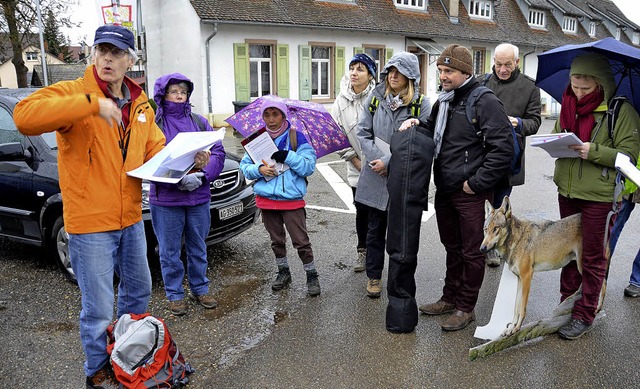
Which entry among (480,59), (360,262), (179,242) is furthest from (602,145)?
(480,59)

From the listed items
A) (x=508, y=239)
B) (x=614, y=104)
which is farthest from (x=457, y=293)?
(x=614, y=104)

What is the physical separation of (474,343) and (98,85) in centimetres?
296

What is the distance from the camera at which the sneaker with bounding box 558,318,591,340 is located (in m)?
3.70

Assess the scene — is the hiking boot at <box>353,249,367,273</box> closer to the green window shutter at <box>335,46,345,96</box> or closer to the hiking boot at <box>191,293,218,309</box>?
the hiking boot at <box>191,293,218,309</box>

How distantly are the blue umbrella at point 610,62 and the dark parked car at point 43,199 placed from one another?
2.99 metres

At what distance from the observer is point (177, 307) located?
4211 mm

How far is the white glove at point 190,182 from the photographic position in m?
3.86

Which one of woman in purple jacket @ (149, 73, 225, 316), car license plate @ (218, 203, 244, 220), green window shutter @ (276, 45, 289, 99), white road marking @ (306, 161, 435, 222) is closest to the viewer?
woman in purple jacket @ (149, 73, 225, 316)

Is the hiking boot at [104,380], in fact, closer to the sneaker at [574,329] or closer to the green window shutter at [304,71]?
the sneaker at [574,329]

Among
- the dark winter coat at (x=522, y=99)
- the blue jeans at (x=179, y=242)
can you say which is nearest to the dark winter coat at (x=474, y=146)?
the dark winter coat at (x=522, y=99)

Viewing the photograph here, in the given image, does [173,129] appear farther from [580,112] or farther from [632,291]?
[632,291]

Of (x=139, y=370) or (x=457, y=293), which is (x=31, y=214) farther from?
(x=457, y=293)

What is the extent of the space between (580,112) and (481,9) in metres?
27.1

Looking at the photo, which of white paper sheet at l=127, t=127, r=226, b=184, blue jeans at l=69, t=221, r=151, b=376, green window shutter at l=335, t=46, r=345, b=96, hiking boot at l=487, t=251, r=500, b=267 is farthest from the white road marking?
green window shutter at l=335, t=46, r=345, b=96
